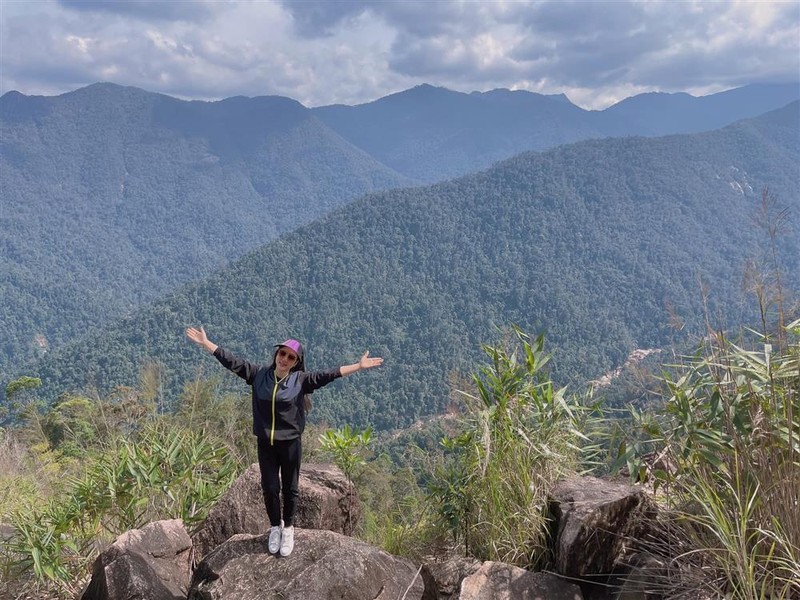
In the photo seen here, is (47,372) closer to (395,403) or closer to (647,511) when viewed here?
(395,403)

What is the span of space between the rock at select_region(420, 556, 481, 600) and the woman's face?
1.22 metres

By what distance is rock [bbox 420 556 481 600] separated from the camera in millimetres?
2964

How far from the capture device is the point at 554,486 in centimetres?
321

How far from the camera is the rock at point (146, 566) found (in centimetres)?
296

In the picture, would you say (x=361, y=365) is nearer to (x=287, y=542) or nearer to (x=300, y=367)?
(x=300, y=367)

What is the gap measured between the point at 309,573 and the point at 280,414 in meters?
0.77

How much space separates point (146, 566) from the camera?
10.1 feet

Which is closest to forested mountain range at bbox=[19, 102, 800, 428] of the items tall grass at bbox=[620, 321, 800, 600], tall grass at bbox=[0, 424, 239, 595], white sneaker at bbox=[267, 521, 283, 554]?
tall grass at bbox=[0, 424, 239, 595]

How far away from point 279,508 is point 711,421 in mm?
2085

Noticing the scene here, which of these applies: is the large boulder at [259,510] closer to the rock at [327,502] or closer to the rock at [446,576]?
the rock at [327,502]

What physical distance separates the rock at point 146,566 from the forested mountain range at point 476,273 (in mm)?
48899

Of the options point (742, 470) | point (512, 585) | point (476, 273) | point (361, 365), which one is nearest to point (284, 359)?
point (361, 365)

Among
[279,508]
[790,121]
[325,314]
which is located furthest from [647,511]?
[790,121]

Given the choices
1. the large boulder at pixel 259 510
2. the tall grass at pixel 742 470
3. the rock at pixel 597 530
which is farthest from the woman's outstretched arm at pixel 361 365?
the tall grass at pixel 742 470
